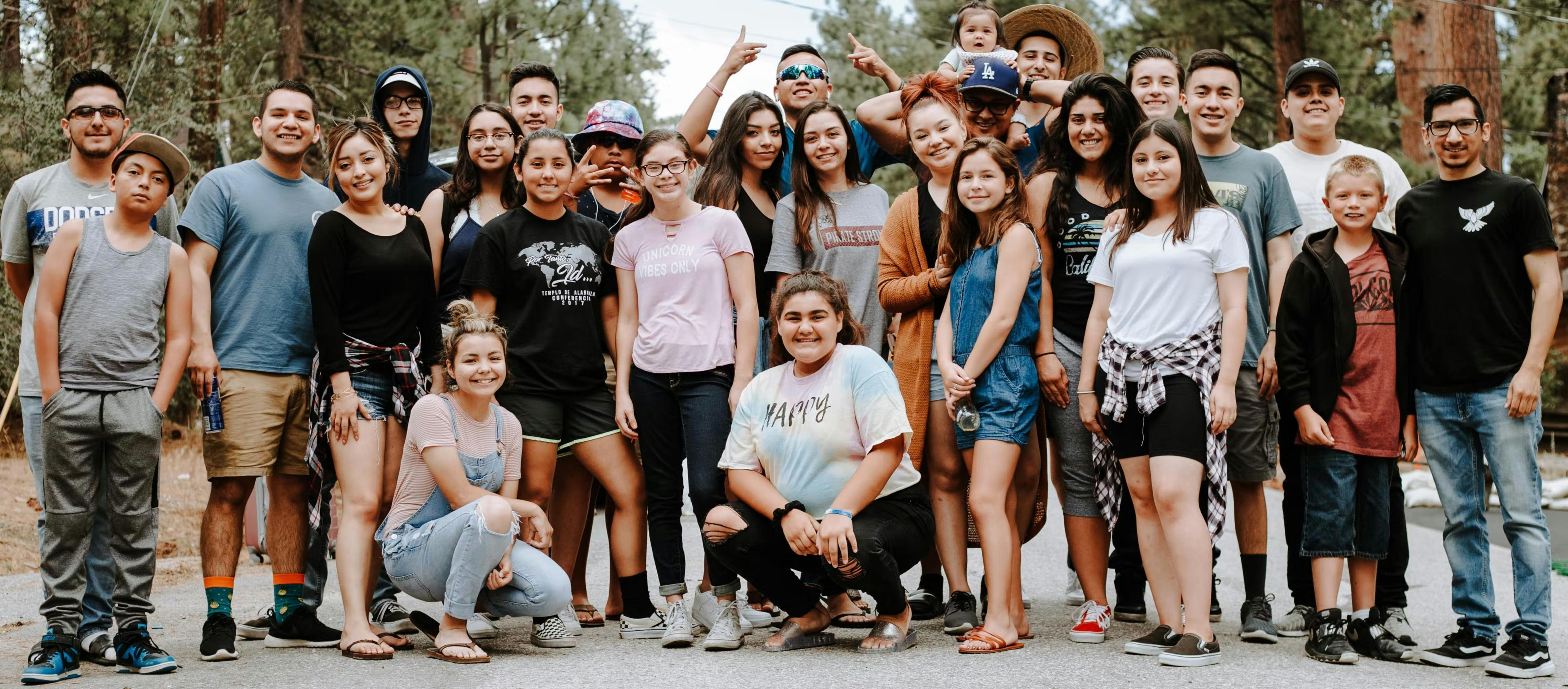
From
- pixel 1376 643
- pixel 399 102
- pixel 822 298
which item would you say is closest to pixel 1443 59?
pixel 1376 643

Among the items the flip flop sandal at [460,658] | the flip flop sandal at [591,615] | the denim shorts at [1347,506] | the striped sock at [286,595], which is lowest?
the flip flop sandal at [591,615]

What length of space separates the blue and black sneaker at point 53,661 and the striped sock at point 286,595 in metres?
0.65

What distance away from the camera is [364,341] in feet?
15.3

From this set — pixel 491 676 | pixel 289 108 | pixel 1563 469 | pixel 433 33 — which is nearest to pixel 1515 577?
pixel 491 676

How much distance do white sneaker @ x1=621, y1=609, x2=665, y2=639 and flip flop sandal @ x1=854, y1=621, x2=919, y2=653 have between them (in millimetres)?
767

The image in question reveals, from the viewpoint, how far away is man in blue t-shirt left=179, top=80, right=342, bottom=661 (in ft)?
14.9

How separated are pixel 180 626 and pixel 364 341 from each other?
164 cm

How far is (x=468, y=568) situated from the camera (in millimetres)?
4359

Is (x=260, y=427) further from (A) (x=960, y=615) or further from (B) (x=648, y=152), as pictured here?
(A) (x=960, y=615)

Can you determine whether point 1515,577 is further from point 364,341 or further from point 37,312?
point 37,312

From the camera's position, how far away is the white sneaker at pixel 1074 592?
18.8 ft

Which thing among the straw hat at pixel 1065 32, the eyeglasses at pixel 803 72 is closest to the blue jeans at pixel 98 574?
the eyeglasses at pixel 803 72

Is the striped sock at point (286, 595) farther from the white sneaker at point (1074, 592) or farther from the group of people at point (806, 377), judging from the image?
the white sneaker at point (1074, 592)

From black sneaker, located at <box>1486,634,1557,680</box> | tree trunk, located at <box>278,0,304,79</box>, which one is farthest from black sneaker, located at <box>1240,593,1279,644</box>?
tree trunk, located at <box>278,0,304,79</box>
